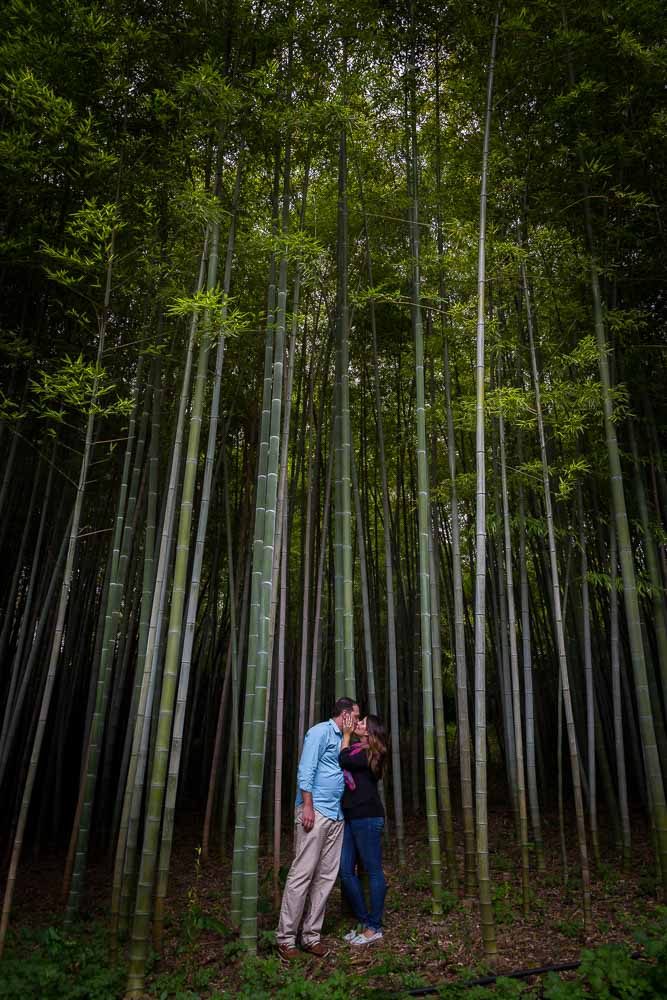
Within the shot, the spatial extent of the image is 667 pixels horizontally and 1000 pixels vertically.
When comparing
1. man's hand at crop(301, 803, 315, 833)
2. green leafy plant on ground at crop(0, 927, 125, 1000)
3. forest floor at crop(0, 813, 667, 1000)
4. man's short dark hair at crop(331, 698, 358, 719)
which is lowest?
green leafy plant on ground at crop(0, 927, 125, 1000)

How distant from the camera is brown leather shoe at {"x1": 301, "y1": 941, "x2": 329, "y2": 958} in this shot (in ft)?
8.82

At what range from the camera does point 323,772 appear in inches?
111

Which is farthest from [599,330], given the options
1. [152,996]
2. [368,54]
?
Result: [152,996]

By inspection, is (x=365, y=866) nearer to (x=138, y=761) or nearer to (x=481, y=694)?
(x=481, y=694)

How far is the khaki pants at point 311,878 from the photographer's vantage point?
2697 mm

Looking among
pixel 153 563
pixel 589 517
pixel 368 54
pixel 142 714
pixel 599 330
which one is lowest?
pixel 142 714

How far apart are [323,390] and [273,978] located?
3.81 meters

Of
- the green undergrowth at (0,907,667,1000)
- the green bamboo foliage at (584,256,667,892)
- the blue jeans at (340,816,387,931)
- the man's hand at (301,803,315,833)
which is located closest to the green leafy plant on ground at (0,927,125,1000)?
the green undergrowth at (0,907,667,1000)

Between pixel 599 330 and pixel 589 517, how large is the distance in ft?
6.36

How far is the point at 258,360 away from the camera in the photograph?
497 cm

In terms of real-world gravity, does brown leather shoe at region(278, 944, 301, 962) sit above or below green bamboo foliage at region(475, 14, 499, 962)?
below

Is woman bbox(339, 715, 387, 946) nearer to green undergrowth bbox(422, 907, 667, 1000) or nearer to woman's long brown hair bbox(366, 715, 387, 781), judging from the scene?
woman's long brown hair bbox(366, 715, 387, 781)

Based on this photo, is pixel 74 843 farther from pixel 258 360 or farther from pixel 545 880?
pixel 258 360

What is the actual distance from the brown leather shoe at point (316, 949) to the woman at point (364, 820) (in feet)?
0.53
